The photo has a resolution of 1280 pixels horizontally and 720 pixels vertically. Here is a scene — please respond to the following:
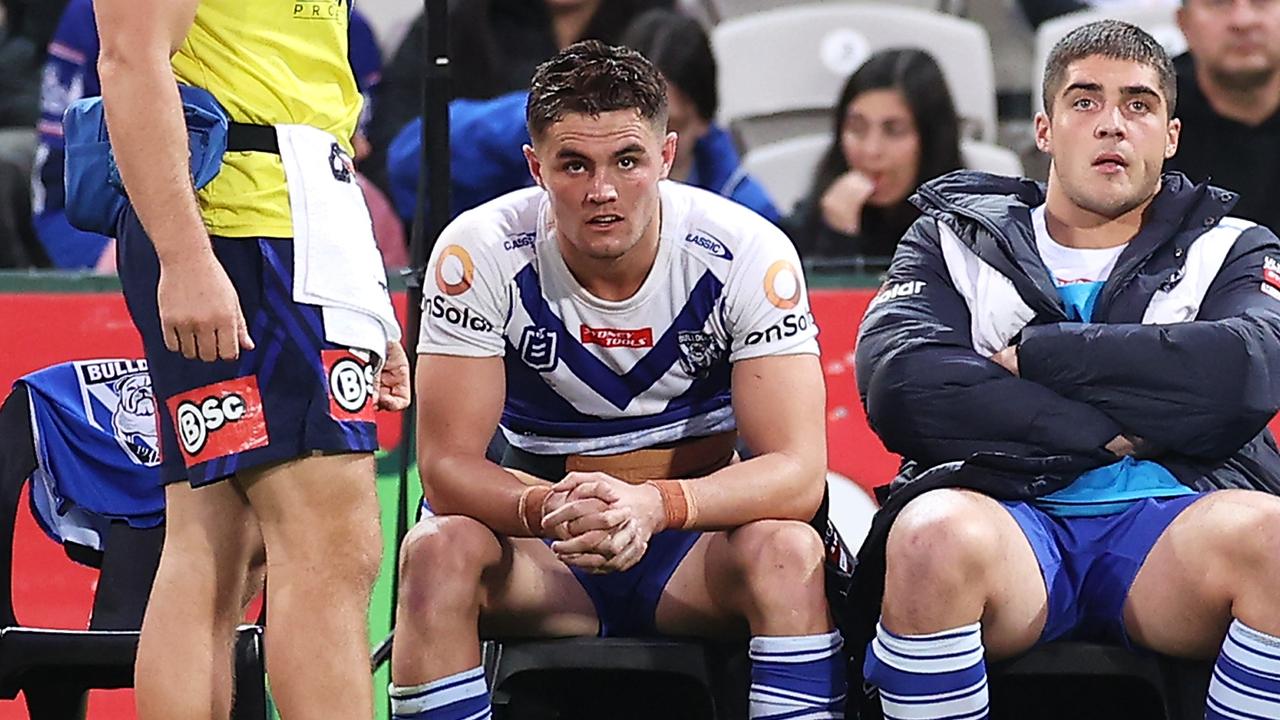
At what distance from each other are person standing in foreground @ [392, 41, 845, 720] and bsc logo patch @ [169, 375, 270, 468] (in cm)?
56

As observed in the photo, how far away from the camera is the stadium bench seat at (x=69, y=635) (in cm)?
302

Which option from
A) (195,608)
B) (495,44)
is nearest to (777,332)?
(195,608)

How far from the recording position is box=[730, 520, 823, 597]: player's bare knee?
116 inches

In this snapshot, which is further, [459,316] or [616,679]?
[616,679]

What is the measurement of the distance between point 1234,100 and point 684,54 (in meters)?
1.44

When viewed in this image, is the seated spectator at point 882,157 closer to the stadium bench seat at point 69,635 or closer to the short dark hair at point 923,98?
the short dark hair at point 923,98

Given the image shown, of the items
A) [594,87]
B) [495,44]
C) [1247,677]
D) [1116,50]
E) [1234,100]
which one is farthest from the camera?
[495,44]

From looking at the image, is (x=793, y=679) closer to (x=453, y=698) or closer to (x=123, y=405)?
(x=453, y=698)

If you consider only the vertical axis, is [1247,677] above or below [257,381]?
below

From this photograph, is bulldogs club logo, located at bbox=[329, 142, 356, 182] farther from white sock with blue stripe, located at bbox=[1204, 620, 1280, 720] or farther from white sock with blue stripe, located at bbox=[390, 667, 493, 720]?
white sock with blue stripe, located at bbox=[1204, 620, 1280, 720]

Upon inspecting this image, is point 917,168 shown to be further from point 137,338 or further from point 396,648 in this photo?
point 396,648

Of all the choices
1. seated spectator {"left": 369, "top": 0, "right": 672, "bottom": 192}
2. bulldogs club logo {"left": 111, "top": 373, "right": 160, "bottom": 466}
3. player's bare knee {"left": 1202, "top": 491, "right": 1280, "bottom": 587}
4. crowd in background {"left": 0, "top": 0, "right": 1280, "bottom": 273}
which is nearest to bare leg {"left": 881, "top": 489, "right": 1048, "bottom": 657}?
player's bare knee {"left": 1202, "top": 491, "right": 1280, "bottom": 587}

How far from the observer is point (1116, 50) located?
3256mm

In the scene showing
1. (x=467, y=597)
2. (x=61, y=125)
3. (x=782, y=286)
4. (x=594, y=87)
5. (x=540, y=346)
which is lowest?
(x=467, y=597)
